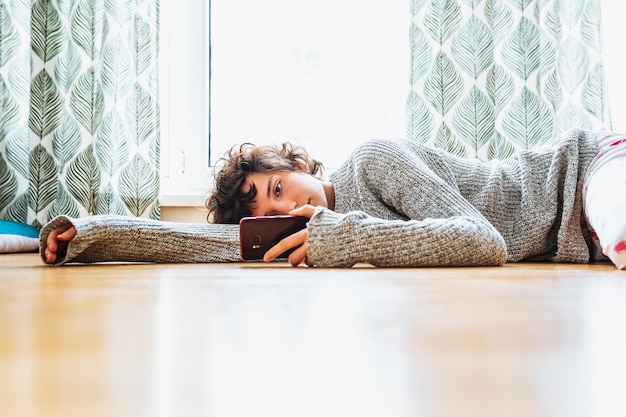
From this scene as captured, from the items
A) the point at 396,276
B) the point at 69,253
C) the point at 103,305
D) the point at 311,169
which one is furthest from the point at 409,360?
the point at 311,169

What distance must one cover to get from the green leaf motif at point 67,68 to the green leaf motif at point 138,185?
0.34 metres

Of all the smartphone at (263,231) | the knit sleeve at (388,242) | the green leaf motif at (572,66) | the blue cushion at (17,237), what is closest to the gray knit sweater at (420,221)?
the knit sleeve at (388,242)

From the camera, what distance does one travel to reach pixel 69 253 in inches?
50.9

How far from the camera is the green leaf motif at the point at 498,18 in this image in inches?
97.0

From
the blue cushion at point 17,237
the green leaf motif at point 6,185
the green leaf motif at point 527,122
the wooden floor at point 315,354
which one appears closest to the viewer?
the wooden floor at point 315,354

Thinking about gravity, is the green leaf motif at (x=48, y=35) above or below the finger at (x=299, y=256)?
above

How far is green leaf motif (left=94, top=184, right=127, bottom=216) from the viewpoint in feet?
7.72

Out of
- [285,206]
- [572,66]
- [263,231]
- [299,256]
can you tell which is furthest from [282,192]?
[572,66]

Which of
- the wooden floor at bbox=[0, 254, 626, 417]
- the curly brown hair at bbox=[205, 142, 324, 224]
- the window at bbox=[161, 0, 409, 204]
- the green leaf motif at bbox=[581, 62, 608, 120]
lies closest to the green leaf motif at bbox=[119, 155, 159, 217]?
the window at bbox=[161, 0, 409, 204]

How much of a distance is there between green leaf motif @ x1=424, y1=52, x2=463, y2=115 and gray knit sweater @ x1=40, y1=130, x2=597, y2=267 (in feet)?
2.87

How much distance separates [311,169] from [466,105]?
928 millimetres

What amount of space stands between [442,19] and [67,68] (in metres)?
1.31

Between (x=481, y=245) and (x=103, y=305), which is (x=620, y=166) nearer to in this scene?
(x=481, y=245)

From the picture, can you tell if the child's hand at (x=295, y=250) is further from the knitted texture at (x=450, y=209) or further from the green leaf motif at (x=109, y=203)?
the green leaf motif at (x=109, y=203)
